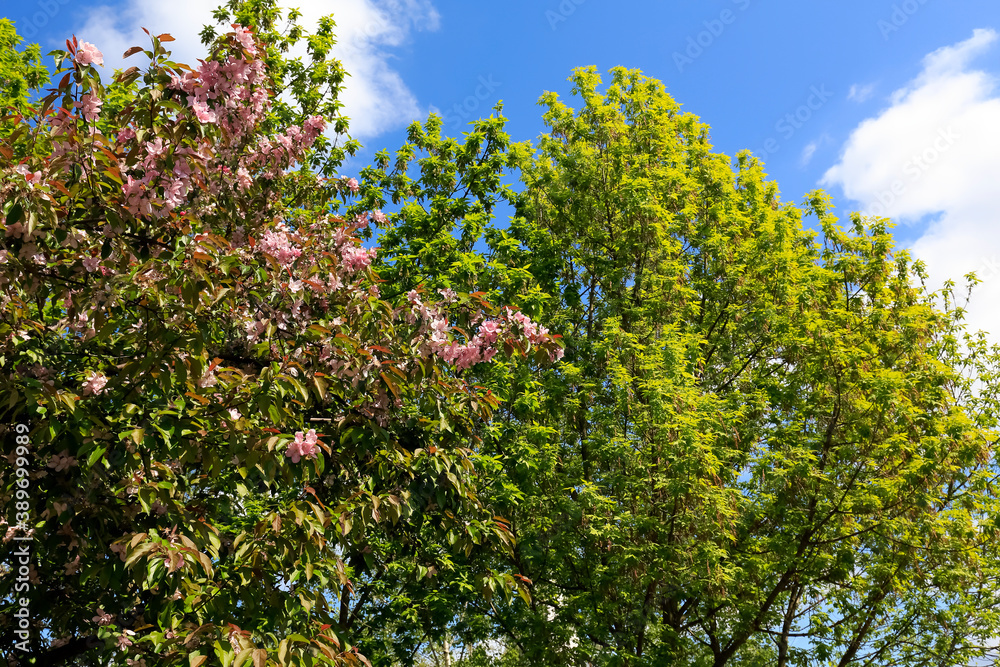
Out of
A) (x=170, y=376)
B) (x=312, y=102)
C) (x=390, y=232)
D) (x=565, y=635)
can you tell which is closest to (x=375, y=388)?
(x=170, y=376)

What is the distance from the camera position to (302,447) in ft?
13.1

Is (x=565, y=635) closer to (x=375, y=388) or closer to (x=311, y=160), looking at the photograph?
(x=375, y=388)

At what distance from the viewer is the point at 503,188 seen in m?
13.6

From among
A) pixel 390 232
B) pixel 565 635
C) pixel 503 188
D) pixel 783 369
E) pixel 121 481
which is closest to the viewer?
pixel 121 481

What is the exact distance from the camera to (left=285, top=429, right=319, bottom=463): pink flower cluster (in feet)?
13.1

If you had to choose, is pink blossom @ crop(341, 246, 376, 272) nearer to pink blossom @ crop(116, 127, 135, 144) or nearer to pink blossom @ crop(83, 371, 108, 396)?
pink blossom @ crop(116, 127, 135, 144)

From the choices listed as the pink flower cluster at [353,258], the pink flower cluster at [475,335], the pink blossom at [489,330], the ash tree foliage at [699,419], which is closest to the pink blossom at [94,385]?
the pink flower cluster at [475,335]

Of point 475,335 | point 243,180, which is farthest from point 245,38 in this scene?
point 475,335

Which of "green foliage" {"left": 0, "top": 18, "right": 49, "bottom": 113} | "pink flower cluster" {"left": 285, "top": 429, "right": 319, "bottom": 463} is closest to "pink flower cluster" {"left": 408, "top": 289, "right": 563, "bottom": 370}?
"pink flower cluster" {"left": 285, "top": 429, "right": 319, "bottom": 463}

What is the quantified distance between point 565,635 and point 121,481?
742 cm

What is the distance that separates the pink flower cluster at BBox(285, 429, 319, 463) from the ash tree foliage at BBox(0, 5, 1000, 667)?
0.10 feet

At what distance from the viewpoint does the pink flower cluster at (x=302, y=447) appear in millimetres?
3978

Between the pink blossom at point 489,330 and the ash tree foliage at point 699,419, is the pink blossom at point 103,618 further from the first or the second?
the ash tree foliage at point 699,419

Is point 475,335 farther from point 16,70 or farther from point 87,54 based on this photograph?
point 16,70
